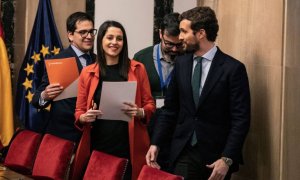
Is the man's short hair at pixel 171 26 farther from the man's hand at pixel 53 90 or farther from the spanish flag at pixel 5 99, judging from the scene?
the spanish flag at pixel 5 99

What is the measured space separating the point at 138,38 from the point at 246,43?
267 centimetres

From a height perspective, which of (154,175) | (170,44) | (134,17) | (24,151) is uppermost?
(134,17)

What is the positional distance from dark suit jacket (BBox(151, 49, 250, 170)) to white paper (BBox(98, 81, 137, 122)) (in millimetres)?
373

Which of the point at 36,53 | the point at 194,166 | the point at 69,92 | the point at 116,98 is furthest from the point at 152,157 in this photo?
the point at 36,53

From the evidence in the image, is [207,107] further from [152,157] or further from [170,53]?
[170,53]

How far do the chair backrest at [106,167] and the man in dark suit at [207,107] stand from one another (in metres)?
0.38

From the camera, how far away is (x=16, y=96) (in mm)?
5973

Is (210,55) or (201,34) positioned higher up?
(201,34)

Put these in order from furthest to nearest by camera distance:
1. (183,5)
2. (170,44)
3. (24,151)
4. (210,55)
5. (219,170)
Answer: (183,5), (170,44), (24,151), (210,55), (219,170)

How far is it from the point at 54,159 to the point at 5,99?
7.51 ft

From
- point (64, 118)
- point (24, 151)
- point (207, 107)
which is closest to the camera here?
point (207, 107)

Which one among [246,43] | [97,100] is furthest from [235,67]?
[97,100]

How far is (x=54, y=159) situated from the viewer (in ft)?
12.5

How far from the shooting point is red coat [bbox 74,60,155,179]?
393 centimetres
